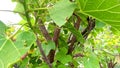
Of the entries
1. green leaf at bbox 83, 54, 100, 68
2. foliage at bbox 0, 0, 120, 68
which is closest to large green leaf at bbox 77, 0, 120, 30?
foliage at bbox 0, 0, 120, 68

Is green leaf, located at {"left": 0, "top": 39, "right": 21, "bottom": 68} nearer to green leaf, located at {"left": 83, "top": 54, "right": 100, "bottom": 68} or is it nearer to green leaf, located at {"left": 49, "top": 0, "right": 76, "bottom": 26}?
green leaf, located at {"left": 49, "top": 0, "right": 76, "bottom": 26}

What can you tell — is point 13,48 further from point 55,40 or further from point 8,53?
point 55,40

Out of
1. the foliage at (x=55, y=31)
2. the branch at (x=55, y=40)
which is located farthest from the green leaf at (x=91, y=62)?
the branch at (x=55, y=40)

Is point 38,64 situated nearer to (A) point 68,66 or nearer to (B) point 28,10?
(A) point 68,66

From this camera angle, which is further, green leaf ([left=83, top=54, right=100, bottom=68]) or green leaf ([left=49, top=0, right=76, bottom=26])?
green leaf ([left=83, top=54, right=100, bottom=68])

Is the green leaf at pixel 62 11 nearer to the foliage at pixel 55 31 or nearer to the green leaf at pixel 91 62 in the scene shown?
the foliage at pixel 55 31

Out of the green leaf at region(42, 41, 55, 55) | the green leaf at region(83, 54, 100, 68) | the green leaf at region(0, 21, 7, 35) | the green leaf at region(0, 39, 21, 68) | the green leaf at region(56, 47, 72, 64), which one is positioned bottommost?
the green leaf at region(83, 54, 100, 68)

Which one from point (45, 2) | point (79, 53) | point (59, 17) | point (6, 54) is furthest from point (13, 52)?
point (79, 53)
